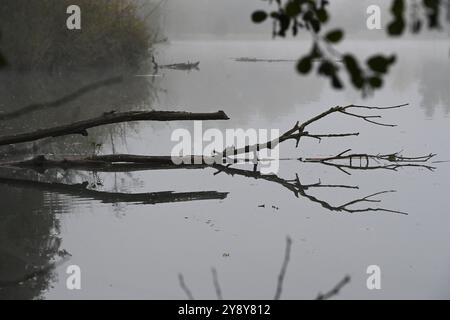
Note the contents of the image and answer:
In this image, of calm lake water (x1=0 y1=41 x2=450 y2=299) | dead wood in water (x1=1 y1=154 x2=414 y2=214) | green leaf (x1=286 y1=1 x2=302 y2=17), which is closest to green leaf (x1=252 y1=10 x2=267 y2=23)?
green leaf (x1=286 y1=1 x2=302 y2=17)

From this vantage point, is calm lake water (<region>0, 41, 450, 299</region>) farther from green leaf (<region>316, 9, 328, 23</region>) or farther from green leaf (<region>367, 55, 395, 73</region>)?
green leaf (<region>367, 55, 395, 73</region>)

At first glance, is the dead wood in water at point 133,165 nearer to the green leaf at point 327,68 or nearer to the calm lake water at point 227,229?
the calm lake water at point 227,229

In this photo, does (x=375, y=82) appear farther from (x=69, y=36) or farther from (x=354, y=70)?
(x=69, y=36)

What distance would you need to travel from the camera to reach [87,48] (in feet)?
66.8

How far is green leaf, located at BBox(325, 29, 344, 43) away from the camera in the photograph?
1.32 meters

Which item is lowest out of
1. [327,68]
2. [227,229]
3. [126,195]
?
[227,229]

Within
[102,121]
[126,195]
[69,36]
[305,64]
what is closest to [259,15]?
[305,64]

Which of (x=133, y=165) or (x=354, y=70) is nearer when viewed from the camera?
(x=354, y=70)

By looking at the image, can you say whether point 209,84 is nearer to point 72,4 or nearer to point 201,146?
point 72,4

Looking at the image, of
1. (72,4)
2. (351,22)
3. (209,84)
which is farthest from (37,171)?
(351,22)

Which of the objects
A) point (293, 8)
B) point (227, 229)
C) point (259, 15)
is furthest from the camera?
point (227, 229)

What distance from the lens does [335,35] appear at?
4.35ft

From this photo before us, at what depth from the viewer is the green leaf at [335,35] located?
4.33 ft

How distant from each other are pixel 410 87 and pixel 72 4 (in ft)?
29.7
